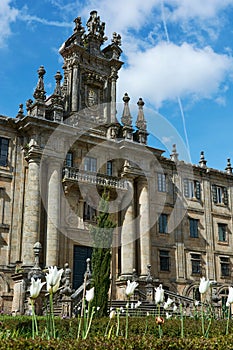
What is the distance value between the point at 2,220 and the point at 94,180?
22.8 ft

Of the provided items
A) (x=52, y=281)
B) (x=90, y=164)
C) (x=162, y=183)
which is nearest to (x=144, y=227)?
(x=90, y=164)

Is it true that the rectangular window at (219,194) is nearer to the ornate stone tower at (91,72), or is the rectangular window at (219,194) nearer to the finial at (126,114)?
the finial at (126,114)

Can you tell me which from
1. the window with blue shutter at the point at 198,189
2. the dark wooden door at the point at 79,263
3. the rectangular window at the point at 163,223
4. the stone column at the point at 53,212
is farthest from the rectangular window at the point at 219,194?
the stone column at the point at 53,212

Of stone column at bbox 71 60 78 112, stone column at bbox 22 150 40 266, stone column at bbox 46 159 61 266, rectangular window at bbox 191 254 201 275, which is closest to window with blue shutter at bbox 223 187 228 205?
rectangular window at bbox 191 254 201 275

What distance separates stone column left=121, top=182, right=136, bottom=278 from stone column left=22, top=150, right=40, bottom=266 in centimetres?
707

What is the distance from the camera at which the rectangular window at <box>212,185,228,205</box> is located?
144 feet

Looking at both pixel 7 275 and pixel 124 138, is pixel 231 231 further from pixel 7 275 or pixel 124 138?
pixel 7 275

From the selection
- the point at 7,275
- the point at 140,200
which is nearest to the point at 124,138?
the point at 140,200

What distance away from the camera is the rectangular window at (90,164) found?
112ft

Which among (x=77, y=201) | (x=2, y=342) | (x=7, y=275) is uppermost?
(x=77, y=201)

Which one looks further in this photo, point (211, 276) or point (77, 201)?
point (211, 276)

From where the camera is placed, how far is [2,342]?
7.22m

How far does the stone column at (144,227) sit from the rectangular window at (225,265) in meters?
10.3

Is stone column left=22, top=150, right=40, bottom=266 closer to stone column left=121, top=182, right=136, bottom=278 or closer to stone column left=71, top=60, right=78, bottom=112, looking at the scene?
stone column left=71, top=60, right=78, bottom=112
